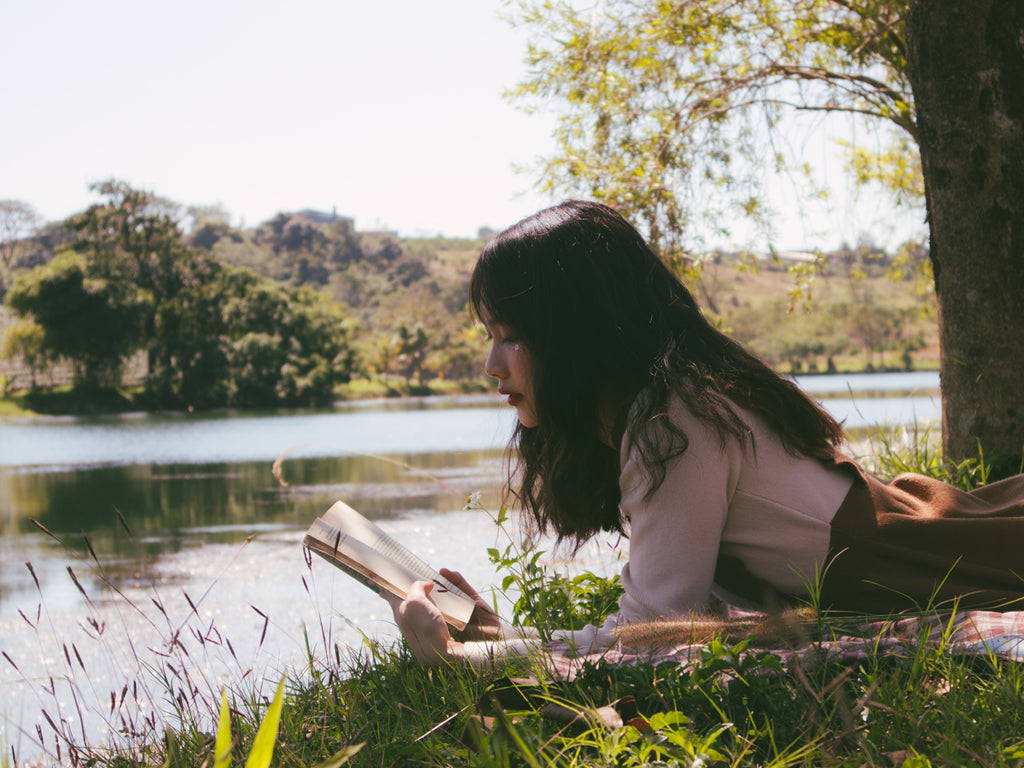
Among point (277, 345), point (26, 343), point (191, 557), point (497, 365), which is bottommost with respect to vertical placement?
point (191, 557)

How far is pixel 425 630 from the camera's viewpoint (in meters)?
1.58

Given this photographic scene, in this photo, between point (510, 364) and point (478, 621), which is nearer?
point (510, 364)

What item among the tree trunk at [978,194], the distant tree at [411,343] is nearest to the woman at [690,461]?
the tree trunk at [978,194]

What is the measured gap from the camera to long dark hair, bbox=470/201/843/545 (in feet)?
5.22

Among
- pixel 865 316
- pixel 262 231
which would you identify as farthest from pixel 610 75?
pixel 262 231

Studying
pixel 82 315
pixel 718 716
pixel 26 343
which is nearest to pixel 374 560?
pixel 718 716

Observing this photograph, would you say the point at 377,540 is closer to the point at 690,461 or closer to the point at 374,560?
the point at 374,560

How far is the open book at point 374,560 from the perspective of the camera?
1.64 m

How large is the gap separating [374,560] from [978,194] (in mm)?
2259

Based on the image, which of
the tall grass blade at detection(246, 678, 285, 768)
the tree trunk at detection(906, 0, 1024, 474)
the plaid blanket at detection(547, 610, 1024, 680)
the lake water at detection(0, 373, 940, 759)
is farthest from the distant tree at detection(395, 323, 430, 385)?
the tall grass blade at detection(246, 678, 285, 768)

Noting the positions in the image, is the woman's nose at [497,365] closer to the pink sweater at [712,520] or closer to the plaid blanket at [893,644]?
the pink sweater at [712,520]

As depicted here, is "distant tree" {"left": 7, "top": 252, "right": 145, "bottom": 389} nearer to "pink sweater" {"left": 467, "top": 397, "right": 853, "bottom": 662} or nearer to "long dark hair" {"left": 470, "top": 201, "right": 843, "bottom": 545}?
"long dark hair" {"left": 470, "top": 201, "right": 843, "bottom": 545}

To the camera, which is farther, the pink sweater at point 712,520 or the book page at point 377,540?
the book page at point 377,540

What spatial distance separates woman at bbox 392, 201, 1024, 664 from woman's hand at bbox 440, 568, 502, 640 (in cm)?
1
